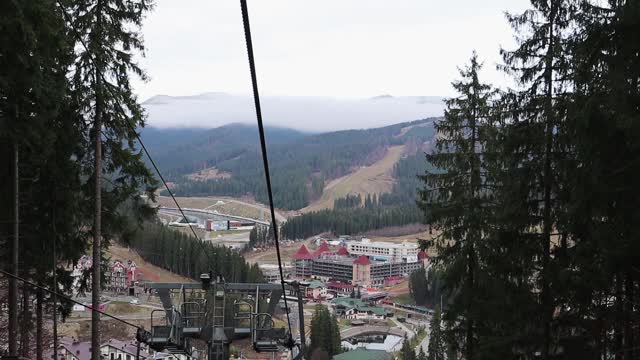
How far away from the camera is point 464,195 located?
1206cm

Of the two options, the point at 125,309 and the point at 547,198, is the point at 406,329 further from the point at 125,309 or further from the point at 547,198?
the point at 547,198

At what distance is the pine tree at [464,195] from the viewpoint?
11.9m

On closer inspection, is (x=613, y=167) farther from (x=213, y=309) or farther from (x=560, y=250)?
(x=213, y=309)

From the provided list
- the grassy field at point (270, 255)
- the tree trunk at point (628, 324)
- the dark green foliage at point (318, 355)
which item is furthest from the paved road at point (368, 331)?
the tree trunk at point (628, 324)

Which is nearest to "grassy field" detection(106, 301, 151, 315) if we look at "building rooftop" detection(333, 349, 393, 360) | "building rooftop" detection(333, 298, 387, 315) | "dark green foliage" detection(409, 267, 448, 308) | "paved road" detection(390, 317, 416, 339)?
"building rooftop" detection(333, 349, 393, 360)

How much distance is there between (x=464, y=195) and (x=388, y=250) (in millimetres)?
106337

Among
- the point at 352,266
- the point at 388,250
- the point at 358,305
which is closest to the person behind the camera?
the point at 358,305

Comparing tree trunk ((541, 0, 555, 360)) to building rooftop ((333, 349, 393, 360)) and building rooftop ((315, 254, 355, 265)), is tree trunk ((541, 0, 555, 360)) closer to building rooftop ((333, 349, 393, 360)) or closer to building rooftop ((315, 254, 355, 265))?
building rooftop ((333, 349, 393, 360))

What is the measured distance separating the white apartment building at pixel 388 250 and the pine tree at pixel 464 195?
103 m

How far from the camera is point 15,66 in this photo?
9.15 metres

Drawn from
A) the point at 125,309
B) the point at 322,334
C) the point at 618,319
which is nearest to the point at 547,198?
the point at 618,319

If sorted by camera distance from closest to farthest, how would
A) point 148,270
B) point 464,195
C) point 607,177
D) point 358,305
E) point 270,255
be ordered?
point 607,177 → point 464,195 → point 148,270 → point 358,305 → point 270,255

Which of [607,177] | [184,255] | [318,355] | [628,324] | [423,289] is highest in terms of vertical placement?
[607,177]

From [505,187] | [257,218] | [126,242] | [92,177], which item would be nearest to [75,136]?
[92,177]
